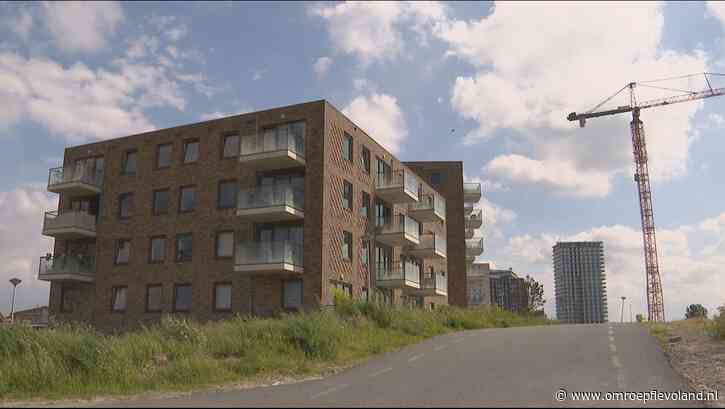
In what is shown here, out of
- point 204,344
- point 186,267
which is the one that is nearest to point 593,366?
point 204,344

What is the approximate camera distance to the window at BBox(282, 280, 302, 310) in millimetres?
27609

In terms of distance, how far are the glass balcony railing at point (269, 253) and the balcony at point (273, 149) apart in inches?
138

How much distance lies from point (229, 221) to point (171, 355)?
1553cm

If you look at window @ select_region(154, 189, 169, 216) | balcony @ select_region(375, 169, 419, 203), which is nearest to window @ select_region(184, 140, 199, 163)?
window @ select_region(154, 189, 169, 216)

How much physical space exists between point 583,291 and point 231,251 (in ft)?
560

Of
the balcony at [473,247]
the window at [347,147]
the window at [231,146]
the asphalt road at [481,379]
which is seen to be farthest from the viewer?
the balcony at [473,247]

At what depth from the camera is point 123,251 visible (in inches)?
1271

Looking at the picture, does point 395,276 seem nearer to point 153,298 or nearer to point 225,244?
point 225,244

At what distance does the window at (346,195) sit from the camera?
30.4m

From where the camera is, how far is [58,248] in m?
34.5

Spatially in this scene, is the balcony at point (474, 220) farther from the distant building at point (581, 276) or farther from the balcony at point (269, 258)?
the distant building at point (581, 276)

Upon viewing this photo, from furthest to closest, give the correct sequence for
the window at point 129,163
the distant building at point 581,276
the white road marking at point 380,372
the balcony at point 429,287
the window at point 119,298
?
the distant building at point 581,276, the balcony at point 429,287, the window at point 129,163, the window at point 119,298, the white road marking at point 380,372

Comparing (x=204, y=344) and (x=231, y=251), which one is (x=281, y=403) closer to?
(x=204, y=344)

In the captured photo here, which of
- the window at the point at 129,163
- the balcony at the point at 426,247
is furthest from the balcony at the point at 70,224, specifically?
the balcony at the point at 426,247
